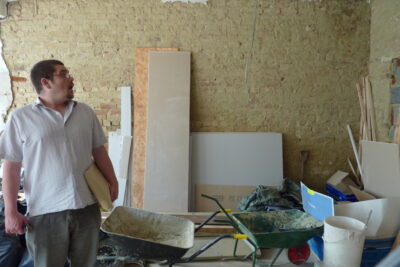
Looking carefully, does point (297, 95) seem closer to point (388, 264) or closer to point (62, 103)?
point (62, 103)

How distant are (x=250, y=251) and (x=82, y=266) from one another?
147cm

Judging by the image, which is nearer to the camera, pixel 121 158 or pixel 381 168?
pixel 381 168

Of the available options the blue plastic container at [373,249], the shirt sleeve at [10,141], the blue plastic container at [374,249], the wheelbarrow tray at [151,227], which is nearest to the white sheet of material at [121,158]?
the wheelbarrow tray at [151,227]

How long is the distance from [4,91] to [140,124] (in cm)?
173

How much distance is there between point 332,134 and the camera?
403 centimetres

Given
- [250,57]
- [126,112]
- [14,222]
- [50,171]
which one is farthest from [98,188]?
[250,57]

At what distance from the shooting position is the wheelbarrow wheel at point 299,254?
255 centimetres

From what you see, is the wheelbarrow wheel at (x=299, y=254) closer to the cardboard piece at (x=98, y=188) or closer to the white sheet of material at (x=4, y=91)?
the cardboard piece at (x=98, y=188)

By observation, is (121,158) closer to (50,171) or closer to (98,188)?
(98,188)

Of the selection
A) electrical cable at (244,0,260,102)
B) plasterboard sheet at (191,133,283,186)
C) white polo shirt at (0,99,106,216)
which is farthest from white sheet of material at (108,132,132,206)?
white polo shirt at (0,99,106,216)

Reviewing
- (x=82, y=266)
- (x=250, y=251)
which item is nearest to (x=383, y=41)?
(x=250, y=251)

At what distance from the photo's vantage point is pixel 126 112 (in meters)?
3.88

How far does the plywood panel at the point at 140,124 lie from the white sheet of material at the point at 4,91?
5.14 feet

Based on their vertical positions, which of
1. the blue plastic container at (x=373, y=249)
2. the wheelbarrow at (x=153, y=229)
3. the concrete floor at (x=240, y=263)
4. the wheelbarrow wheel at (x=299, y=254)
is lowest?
the concrete floor at (x=240, y=263)
